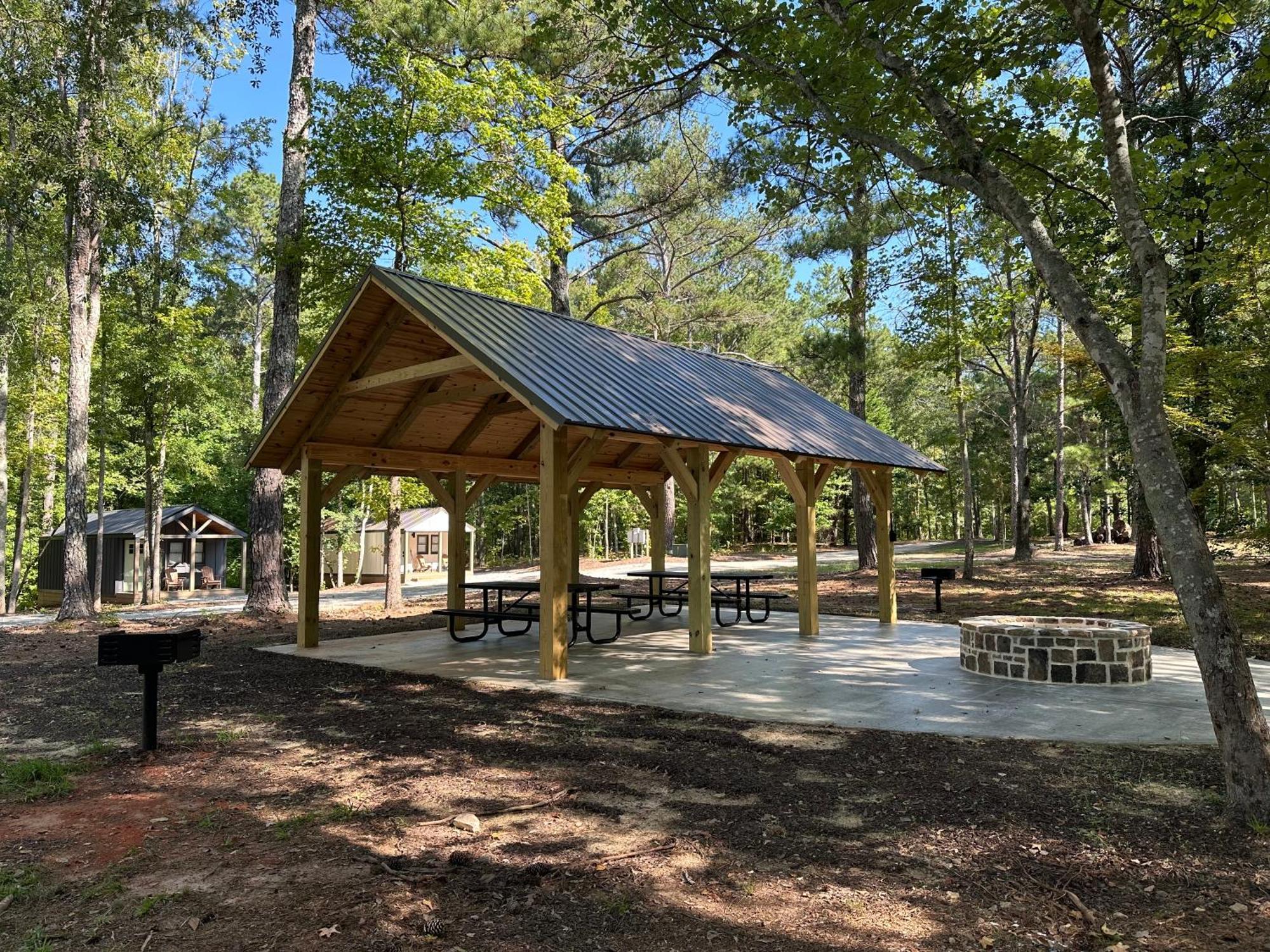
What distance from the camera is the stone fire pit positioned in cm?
676

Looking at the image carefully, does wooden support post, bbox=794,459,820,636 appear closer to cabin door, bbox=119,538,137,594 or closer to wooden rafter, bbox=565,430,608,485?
wooden rafter, bbox=565,430,608,485

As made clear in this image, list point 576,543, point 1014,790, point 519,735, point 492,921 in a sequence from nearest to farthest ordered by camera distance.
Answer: point 492,921, point 1014,790, point 519,735, point 576,543

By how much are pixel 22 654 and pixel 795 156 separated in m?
10.6

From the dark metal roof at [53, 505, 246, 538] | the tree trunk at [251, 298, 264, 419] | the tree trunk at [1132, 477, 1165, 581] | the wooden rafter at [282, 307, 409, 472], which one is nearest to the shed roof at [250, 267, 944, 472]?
the wooden rafter at [282, 307, 409, 472]

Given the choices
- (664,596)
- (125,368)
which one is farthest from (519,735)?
(125,368)

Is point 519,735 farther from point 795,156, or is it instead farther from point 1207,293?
point 1207,293

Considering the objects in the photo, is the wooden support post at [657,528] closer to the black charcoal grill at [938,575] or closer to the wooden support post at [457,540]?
the wooden support post at [457,540]

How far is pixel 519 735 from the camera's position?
5.34 metres

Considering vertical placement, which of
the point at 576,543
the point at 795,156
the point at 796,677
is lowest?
the point at 796,677

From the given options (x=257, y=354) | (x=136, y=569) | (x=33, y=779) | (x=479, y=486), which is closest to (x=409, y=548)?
(x=136, y=569)

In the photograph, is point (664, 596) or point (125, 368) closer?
point (664, 596)

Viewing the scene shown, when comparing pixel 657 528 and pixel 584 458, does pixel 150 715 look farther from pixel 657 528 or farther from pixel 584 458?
pixel 657 528

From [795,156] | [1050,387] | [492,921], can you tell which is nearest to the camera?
[492,921]

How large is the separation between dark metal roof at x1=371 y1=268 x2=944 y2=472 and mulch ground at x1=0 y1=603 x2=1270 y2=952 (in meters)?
2.75
